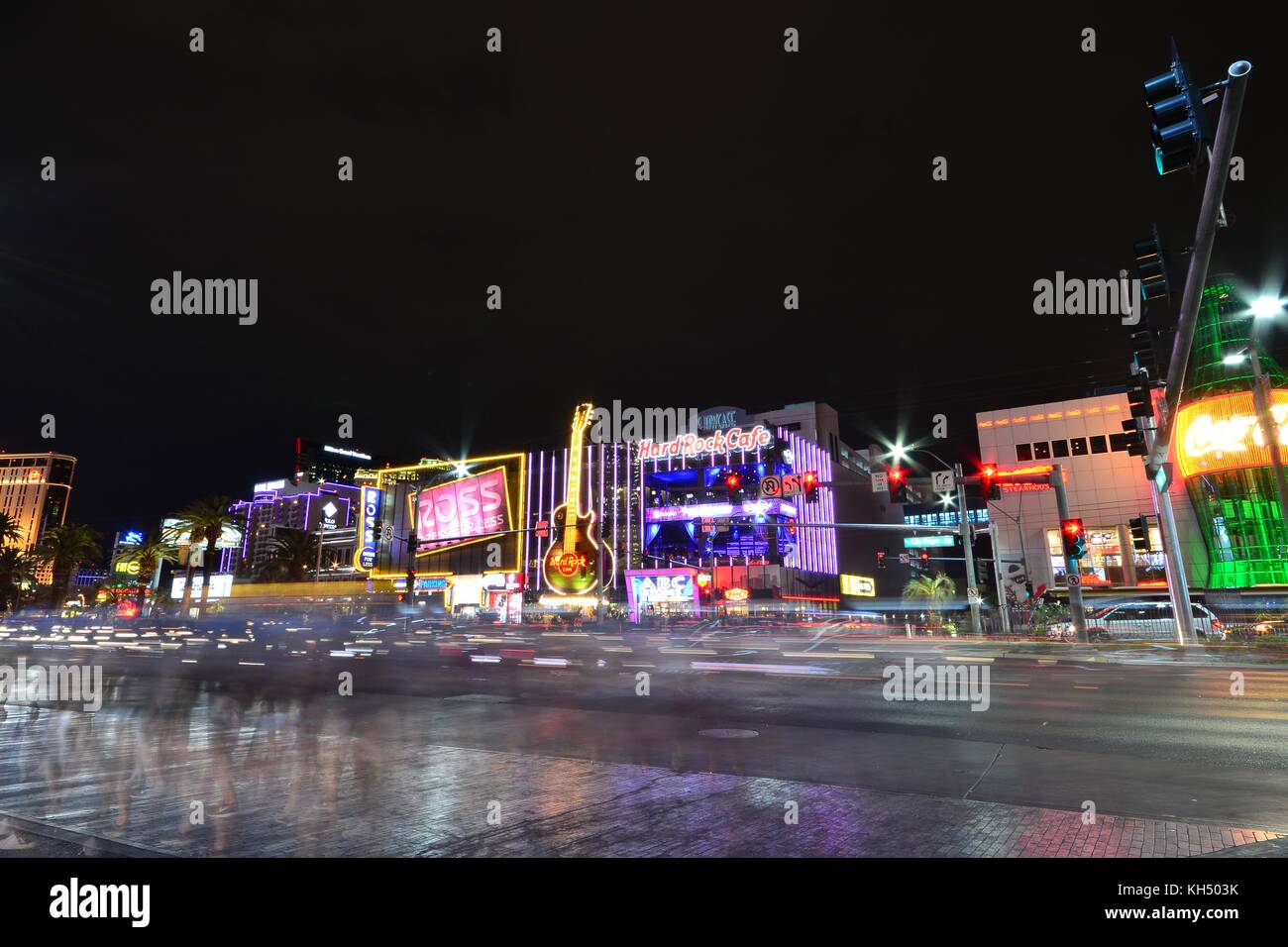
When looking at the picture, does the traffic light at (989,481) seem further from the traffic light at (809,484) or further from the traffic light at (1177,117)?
the traffic light at (1177,117)

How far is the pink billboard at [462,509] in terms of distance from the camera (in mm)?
83188

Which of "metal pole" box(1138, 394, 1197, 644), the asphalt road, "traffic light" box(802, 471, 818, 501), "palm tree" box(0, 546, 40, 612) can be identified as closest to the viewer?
the asphalt road

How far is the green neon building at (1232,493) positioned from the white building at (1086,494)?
6.89 metres

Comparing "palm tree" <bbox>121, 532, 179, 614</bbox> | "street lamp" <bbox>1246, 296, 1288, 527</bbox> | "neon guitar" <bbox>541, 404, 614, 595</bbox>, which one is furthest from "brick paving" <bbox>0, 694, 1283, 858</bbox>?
"palm tree" <bbox>121, 532, 179, 614</bbox>

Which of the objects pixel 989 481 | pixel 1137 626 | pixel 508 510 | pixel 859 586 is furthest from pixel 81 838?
pixel 859 586

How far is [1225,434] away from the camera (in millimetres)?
49750

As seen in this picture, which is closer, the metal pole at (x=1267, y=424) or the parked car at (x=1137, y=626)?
the metal pole at (x=1267, y=424)

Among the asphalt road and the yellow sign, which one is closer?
the asphalt road

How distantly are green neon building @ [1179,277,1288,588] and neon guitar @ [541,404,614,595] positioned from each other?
50.7m

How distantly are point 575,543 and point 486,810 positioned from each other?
65.7 metres

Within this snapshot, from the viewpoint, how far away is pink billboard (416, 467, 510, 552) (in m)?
83.2

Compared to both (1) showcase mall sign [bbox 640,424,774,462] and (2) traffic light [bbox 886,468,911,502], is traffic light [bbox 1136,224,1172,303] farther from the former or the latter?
(1) showcase mall sign [bbox 640,424,774,462]

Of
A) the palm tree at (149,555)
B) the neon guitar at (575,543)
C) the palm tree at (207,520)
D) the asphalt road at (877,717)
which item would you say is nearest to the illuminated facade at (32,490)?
the palm tree at (149,555)
